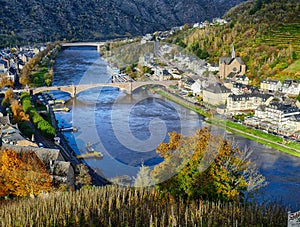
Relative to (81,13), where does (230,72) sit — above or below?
below

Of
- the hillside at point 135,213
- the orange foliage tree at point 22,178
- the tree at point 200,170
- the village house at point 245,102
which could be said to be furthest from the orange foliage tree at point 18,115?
the tree at point 200,170

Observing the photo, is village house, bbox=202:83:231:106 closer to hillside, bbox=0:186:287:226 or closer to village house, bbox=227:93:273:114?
village house, bbox=227:93:273:114

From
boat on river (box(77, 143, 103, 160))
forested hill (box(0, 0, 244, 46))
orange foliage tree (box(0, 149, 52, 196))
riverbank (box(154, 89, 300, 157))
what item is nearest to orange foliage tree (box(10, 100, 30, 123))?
boat on river (box(77, 143, 103, 160))

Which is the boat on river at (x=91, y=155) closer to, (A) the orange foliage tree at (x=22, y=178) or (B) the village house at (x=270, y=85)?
(A) the orange foliage tree at (x=22, y=178)

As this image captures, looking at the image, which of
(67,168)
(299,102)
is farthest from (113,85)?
(67,168)

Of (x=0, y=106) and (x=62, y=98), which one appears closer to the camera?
(x=0, y=106)

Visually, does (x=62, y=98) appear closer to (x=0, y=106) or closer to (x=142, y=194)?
(x=0, y=106)
